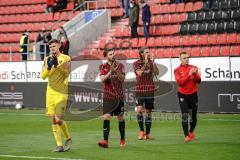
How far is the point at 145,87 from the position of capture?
61.4 ft

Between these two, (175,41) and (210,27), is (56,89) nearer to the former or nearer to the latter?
(175,41)

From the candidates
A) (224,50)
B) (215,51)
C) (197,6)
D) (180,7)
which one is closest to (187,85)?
(224,50)

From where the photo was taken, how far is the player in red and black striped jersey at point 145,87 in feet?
60.1

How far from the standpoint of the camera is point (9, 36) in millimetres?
40062

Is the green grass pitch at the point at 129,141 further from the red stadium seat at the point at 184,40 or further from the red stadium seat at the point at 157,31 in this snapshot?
the red stadium seat at the point at 157,31

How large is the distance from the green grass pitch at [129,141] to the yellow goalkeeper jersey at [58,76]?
132 cm

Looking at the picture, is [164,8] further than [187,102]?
Yes

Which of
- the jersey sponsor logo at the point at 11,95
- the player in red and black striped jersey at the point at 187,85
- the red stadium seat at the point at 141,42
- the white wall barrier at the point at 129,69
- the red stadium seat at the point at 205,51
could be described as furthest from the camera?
the red stadium seat at the point at 141,42

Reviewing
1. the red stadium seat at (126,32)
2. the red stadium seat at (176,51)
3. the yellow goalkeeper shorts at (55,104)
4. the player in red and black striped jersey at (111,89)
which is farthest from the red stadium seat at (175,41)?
the yellow goalkeeper shorts at (55,104)

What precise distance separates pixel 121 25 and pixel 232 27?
709 cm

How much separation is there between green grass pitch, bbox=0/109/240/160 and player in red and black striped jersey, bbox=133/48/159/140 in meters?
0.47

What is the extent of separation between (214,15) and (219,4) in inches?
31.0

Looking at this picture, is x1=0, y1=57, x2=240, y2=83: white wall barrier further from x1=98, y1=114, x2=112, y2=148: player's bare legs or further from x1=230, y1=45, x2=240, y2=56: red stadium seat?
x1=98, y1=114, x2=112, y2=148: player's bare legs

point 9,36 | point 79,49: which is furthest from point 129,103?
point 9,36
